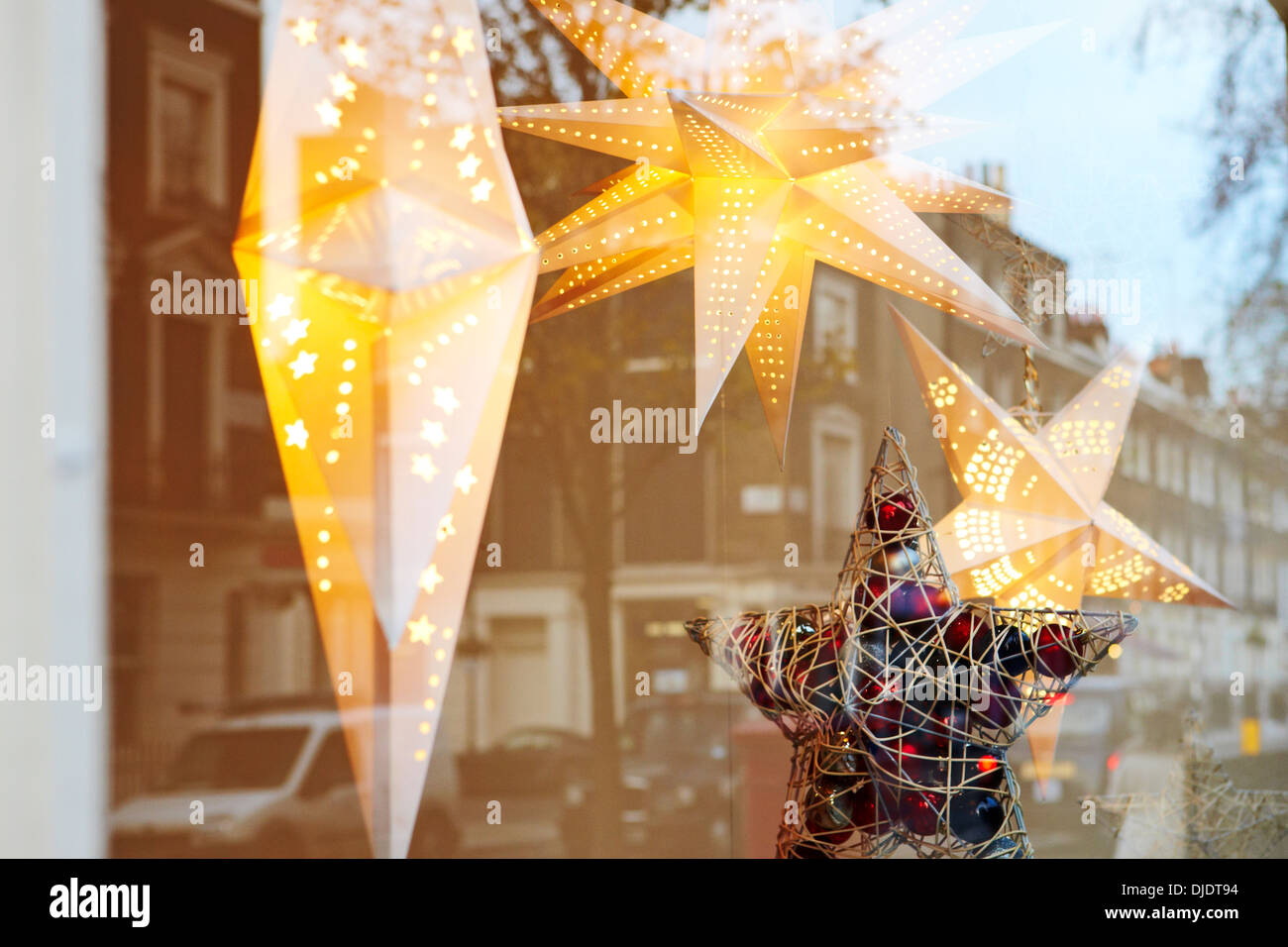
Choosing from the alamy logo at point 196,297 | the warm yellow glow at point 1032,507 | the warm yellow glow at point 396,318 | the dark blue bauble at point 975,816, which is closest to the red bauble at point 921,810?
the dark blue bauble at point 975,816

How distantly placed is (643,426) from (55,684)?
207 cm

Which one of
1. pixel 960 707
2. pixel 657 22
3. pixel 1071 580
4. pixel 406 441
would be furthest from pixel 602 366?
pixel 960 707

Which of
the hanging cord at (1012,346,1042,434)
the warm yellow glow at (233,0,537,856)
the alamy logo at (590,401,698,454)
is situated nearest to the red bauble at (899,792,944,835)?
the hanging cord at (1012,346,1042,434)

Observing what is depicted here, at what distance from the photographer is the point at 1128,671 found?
404cm

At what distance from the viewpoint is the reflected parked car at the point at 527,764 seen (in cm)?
394

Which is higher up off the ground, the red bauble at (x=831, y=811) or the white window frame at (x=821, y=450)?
the white window frame at (x=821, y=450)

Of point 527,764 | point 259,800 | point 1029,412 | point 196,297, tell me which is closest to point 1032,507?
point 1029,412

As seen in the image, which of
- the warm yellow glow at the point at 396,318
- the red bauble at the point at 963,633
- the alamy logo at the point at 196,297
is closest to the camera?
the red bauble at the point at 963,633
